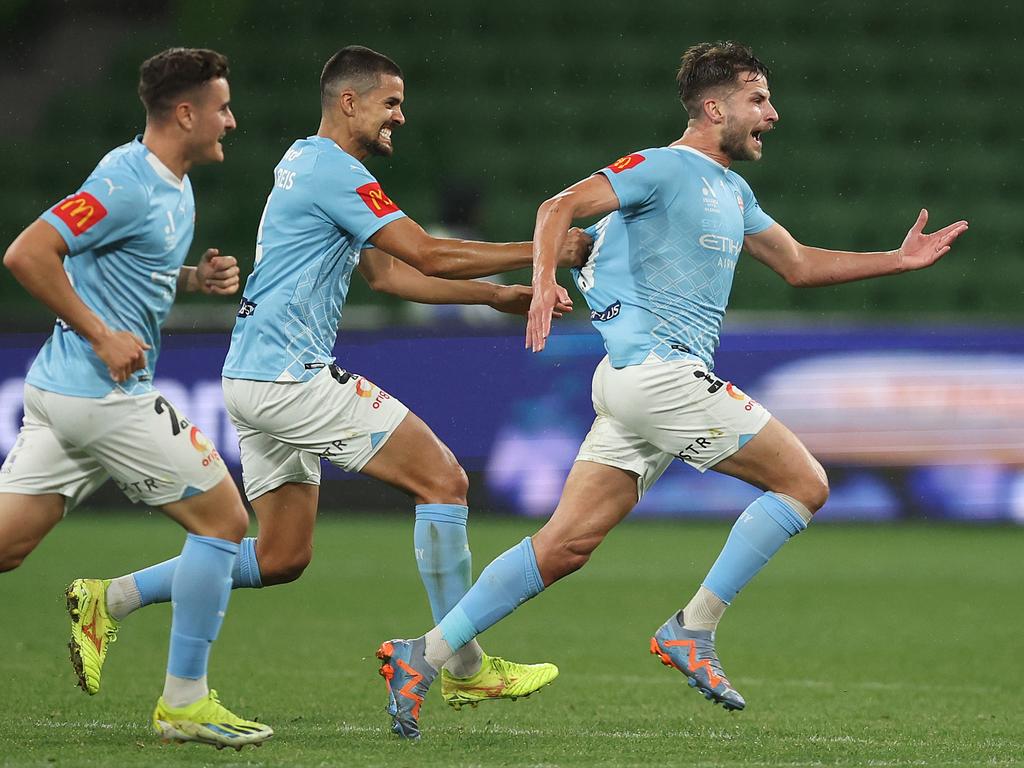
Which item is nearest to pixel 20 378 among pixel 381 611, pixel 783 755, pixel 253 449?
pixel 381 611

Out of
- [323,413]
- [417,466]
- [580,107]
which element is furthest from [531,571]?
[580,107]

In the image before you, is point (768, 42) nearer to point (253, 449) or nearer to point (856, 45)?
point (856, 45)

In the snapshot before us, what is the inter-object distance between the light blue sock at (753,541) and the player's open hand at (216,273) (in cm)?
187

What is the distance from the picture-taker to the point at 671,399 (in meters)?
5.15

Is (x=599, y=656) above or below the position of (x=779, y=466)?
below

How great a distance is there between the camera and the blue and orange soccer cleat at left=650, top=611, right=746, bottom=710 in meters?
5.07

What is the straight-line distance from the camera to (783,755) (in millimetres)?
4656

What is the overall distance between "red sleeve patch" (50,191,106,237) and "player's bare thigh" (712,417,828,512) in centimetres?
214

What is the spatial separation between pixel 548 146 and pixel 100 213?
1183 cm

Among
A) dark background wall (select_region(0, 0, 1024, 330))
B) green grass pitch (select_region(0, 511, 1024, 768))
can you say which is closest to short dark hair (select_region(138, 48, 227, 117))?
green grass pitch (select_region(0, 511, 1024, 768))

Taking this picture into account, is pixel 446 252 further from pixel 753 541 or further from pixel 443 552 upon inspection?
pixel 753 541

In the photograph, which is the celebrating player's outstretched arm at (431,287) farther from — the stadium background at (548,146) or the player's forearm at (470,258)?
the stadium background at (548,146)

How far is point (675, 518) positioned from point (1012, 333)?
8.86 feet

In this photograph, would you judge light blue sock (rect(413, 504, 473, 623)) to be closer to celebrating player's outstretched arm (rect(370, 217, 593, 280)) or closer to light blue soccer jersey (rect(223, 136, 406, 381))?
light blue soccer jersey (rect(223, 136, 406, 381))
